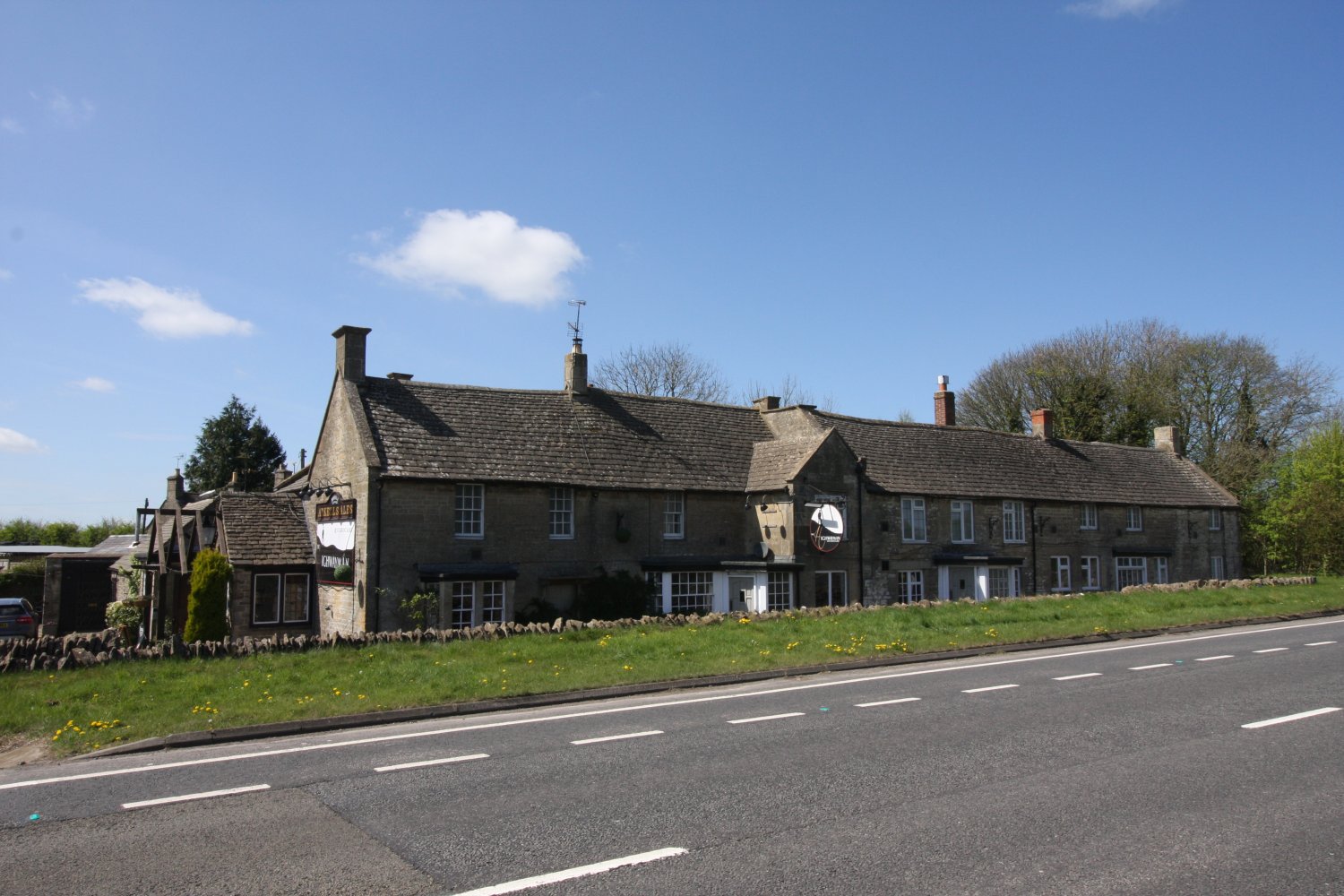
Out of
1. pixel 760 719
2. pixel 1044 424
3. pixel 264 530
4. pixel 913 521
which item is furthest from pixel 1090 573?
pixel 760 719

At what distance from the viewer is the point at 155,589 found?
115 feet

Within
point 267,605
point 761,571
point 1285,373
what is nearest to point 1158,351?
point 1285,373

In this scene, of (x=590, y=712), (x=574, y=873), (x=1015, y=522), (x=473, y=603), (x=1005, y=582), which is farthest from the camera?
(x=1015, y=522)

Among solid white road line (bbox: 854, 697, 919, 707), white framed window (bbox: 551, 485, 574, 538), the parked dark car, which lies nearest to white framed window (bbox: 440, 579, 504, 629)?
white framed window (bbox: 551, 485, 574, 538)

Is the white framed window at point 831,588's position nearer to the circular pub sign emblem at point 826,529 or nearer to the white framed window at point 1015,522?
the circular pub sign emblem at point 826,529

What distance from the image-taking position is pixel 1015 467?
4222 centimetres

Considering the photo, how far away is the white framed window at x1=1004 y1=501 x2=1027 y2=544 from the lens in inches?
1572

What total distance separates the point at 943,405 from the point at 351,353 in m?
27.6

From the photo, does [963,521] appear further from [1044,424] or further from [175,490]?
[175,490]

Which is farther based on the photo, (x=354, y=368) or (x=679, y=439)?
(x=679, y=439)

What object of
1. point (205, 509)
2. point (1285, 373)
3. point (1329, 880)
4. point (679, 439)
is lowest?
point (1329, 880)

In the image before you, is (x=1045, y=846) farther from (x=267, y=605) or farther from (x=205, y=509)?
(x=205, y=509)

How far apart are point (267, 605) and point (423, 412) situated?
7734mm

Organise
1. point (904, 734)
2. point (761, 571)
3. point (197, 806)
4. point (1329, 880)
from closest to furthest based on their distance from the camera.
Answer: point (1329, 880)
point (197, 806)
point (904, 734)
point (761, 571)
